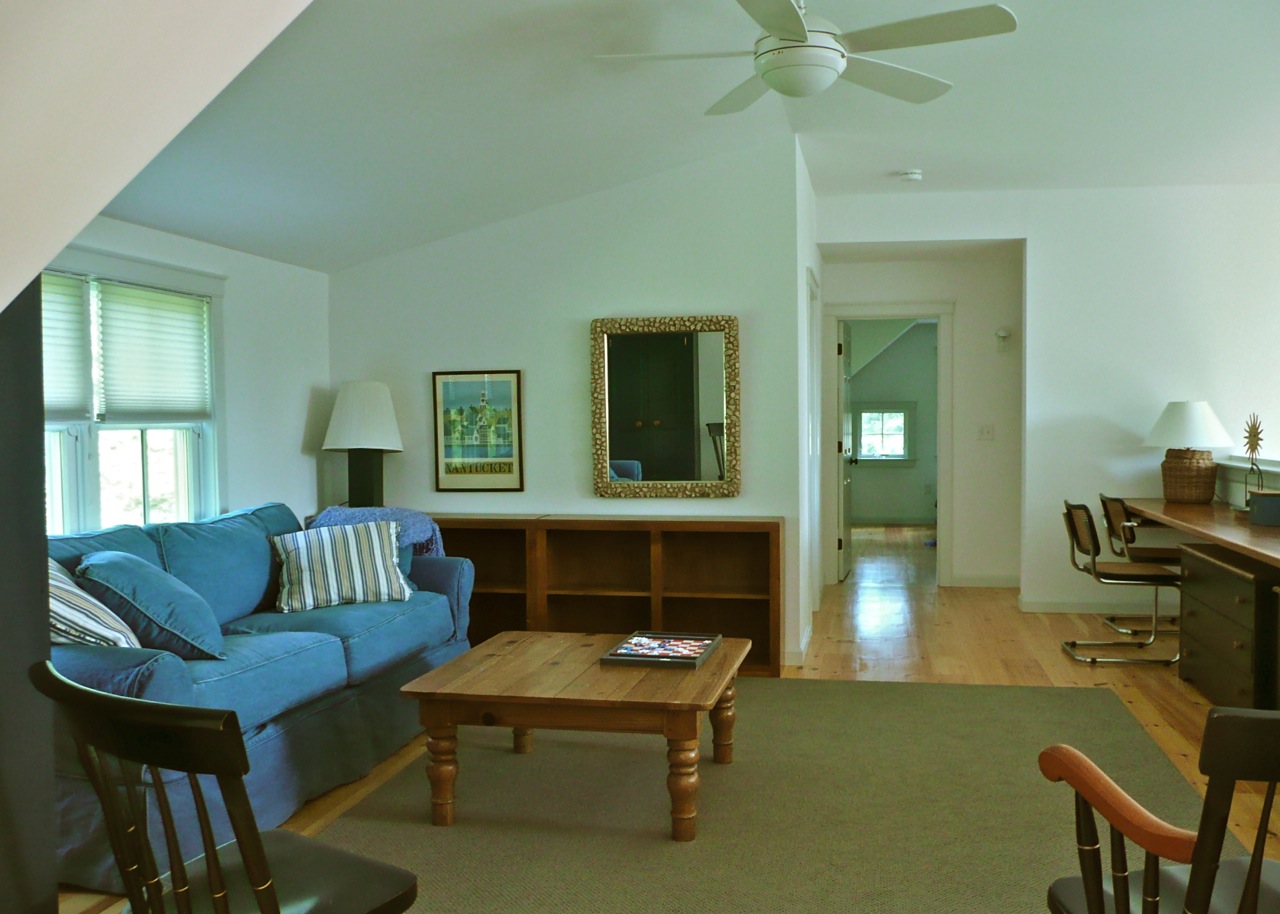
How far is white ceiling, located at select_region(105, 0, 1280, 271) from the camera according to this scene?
3443 mm

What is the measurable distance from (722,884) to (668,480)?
9.09 ft

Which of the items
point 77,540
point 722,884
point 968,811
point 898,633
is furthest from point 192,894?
point 898,633

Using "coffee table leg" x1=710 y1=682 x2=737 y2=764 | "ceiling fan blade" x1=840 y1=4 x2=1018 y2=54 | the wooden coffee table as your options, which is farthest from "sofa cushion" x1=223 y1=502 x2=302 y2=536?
"ceiling fan blade" x1=840 y1=4 x2=1018 y2=54

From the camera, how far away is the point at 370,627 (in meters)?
3.89

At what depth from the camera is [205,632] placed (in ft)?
10.6

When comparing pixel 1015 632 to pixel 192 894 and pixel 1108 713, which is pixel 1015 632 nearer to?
pixel 1108 713

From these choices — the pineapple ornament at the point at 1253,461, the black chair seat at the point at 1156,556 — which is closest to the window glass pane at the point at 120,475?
the black chair seat at the point at 1156,556

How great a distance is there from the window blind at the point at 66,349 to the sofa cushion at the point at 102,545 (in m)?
0.47

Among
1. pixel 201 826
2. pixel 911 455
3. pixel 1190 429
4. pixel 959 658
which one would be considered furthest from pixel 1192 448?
pixel 911 455

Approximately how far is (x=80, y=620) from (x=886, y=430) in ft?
34.5

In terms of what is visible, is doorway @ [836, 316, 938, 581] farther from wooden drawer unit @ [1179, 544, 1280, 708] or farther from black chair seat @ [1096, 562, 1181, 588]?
wooden drawer unit @ [1179, 544, 1280, 708]

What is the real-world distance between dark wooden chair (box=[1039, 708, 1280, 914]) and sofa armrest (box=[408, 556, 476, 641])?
3.11m

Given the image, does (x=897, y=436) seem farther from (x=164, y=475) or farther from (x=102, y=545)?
(x=102, y=545)

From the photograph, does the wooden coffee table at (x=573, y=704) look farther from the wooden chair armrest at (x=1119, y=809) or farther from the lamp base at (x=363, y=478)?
the lamp base at (x=363, y=478)
